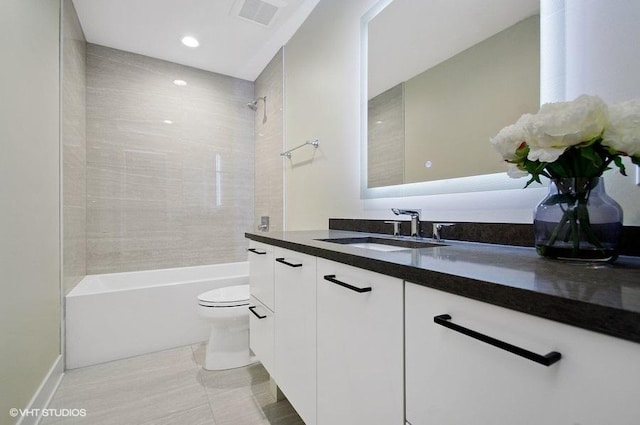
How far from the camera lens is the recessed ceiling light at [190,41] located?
259 cm

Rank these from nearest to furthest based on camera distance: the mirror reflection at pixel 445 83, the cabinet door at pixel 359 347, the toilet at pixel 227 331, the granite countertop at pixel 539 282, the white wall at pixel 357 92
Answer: the granite countertop at pixel 539 282 < the cabinet door at pixel 359 347 < the white wall at pixel 357 92 < the mirror reflection at pixel 445 83 < the toilet at pixel 227 331

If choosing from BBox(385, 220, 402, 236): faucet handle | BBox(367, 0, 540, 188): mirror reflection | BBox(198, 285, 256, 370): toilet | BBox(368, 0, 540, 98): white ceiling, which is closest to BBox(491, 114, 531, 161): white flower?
BBox(367, 0, 540, 188): mirror reflection

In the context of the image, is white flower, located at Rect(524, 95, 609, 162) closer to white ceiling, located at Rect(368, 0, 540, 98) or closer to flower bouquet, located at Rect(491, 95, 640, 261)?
flower bouquet, located at Rect(491, 95, 640, 261)

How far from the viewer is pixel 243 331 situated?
207 cm

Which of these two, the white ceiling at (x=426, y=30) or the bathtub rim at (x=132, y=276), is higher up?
the white ceiling at (x=426, y=30)

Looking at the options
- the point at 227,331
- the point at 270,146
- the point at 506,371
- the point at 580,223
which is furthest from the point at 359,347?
the point at 270,146

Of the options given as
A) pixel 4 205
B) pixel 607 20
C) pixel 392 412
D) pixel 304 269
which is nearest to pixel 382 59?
pixel 607 20

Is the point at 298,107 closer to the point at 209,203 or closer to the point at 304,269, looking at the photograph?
the point at 209,203

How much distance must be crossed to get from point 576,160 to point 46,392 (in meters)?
2.54

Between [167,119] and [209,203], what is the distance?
95cm

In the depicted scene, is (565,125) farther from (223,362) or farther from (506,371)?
(223,362)

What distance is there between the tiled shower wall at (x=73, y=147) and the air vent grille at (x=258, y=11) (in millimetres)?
1218

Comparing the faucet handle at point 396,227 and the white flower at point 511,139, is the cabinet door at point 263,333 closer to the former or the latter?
the faucet handle at point 396,227

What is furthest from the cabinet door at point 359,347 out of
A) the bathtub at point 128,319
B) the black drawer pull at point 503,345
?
the bathtub at point 128,319
